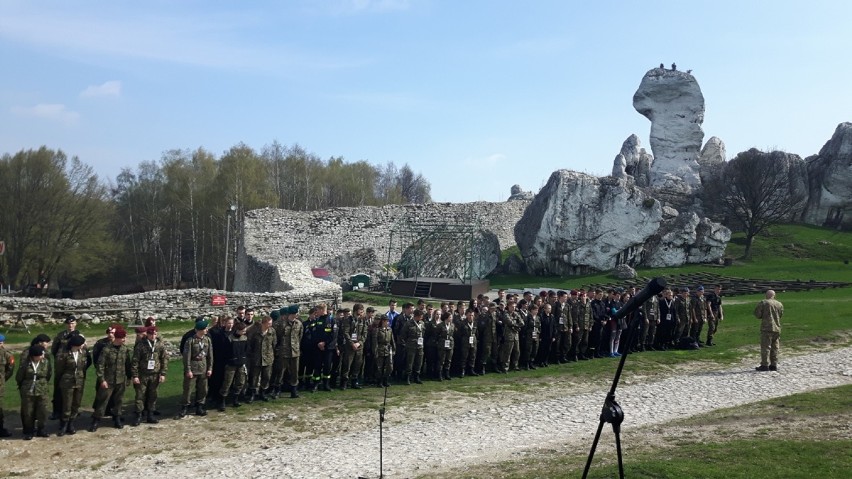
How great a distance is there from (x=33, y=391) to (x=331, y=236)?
3351 cm

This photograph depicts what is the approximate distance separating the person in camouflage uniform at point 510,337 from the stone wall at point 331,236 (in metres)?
22.5

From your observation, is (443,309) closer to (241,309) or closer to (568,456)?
(241,309)

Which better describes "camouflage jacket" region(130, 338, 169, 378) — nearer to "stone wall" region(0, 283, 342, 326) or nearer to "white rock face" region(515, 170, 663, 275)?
"stone wall" region(0, 283, 342, 326)

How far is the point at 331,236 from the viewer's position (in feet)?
141

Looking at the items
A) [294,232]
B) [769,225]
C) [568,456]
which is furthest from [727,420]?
[769,225]

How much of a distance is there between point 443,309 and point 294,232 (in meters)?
28.7

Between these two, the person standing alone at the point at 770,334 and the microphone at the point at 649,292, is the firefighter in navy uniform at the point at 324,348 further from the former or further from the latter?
the microphone at the point at 649,292

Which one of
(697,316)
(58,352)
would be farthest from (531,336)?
(58,352)

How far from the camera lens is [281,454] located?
339 inches

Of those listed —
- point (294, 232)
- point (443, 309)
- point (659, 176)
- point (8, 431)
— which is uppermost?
point (659, 176)

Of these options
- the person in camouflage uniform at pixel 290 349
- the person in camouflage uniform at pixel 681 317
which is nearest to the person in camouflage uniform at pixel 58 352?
the person in camouflage uniform at pixel 290 349

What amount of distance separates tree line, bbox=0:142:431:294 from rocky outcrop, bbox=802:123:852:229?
35983 millimetres

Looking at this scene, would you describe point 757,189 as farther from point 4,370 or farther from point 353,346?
point 4,370

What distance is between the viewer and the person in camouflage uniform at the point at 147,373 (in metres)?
10.3
